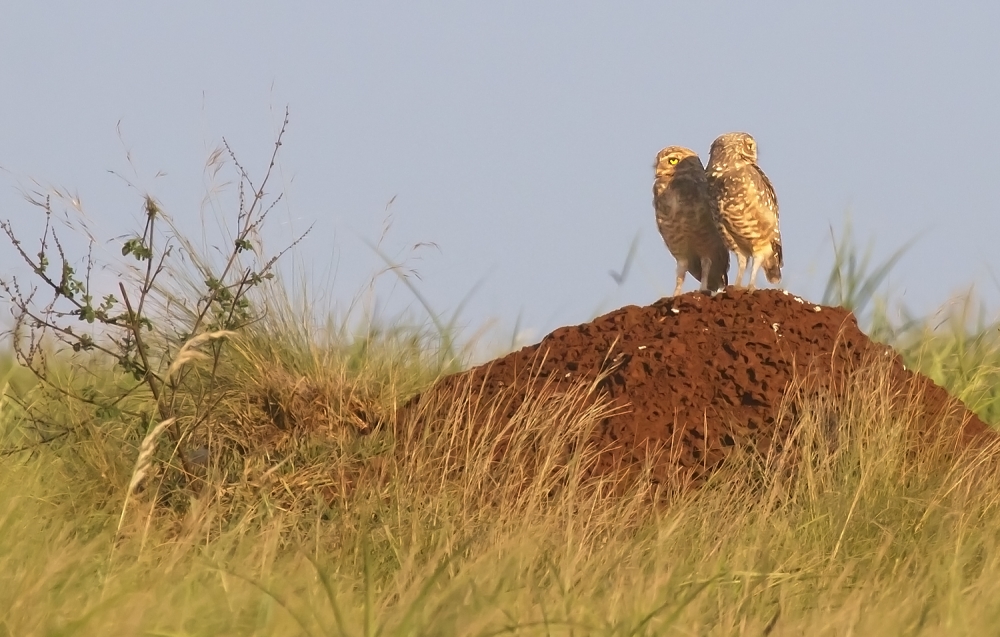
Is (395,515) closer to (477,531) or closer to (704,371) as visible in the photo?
(477,531)

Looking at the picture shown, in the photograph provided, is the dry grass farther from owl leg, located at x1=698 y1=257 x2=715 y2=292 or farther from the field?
owl leg, located at x1=698 y1=257 x2=715 y2=292

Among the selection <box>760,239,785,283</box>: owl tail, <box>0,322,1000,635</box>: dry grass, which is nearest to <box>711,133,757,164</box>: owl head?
<box>760,239,785,283</box>: owl tail

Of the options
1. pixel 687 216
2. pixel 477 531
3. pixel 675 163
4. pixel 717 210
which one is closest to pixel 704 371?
pixel 717 210

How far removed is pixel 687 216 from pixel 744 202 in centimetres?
40

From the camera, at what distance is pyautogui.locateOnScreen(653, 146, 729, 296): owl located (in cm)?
782

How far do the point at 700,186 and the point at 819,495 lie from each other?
239 centimetres

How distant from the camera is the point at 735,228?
761cm

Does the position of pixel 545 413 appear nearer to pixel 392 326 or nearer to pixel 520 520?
pixel 520 520

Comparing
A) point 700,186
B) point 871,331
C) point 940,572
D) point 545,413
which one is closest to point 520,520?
point 545,413

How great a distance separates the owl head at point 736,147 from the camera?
25.8ft

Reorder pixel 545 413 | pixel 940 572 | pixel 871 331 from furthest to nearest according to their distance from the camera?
pixel 871 331 → pixel 545 413 → pixel 940 572

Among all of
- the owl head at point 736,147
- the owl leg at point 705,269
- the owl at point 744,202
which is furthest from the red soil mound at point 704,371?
the owl head at point 736,147

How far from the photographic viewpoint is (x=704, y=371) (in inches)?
275

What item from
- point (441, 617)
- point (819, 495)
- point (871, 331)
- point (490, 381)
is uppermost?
point (871, 331)
